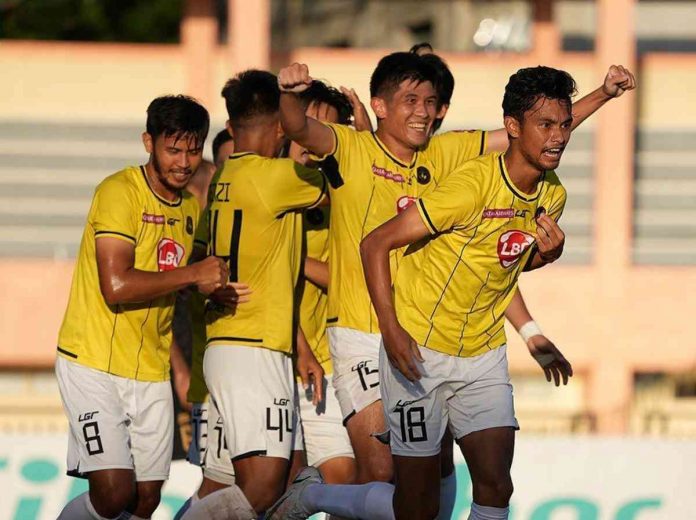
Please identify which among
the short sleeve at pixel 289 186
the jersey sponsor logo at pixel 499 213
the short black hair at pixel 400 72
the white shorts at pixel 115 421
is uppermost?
the short black hair at pixel 400 72

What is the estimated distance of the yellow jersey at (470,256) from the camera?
6.99 meters

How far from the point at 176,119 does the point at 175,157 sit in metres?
0.19

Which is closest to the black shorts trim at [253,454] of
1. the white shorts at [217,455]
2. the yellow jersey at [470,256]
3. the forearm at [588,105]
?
the white shorts at [217,455]

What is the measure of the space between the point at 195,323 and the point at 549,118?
267 centimetres

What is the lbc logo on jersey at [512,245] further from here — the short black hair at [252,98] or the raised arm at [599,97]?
the short black hair at [252,98]

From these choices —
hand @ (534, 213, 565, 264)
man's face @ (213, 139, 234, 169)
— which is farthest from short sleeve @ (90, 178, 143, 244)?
hand @ (534, 213, 565, 264)

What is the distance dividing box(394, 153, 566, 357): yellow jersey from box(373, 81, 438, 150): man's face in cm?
81

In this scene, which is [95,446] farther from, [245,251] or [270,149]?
[270,149]

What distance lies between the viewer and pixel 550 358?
779 cm

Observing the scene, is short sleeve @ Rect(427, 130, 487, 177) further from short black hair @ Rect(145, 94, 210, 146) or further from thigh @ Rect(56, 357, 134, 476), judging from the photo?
thigh @ Rect(56, 357, 134, 476)

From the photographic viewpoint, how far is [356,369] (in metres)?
7.91

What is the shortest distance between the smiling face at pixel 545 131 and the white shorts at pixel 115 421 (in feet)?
7.95

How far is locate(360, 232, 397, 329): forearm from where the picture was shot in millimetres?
6941

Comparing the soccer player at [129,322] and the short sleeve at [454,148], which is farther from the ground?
the short sleeve at [454,148]
